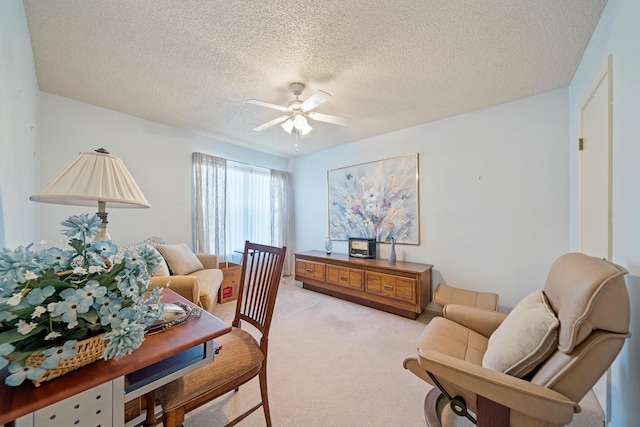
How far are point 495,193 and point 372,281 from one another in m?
1.79

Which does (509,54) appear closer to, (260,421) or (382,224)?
(382,224)

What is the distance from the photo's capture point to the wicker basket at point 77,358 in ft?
2.03

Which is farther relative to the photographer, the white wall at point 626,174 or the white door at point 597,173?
the white door at point 597,173

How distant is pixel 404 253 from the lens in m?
3.31

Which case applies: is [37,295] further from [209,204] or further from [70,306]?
[209,204]

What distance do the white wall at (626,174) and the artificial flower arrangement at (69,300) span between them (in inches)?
82.2

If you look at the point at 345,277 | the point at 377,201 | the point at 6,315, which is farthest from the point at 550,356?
the point at 377,201

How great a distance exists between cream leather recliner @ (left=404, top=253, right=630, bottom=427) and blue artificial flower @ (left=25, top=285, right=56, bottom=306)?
4.38ft

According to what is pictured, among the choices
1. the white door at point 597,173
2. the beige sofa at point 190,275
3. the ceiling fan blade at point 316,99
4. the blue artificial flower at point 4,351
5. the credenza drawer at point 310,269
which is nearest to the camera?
the blue artificial flower at point 4,351

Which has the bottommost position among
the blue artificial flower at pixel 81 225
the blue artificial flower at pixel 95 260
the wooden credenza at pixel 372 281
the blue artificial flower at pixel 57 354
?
the wooden credenza at pixel 372 281

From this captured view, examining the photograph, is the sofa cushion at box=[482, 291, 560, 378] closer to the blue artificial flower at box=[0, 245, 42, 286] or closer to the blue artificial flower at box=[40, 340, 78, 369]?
the blue artificial flower at box=[40, 340, 78, 369]

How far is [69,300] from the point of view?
24.4 inches

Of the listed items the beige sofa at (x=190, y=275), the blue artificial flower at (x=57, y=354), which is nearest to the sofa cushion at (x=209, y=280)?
the beige sofa at (x=190, y=275)

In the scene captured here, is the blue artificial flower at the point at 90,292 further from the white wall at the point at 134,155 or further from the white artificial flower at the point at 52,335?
the white wall at the point at 134,155
